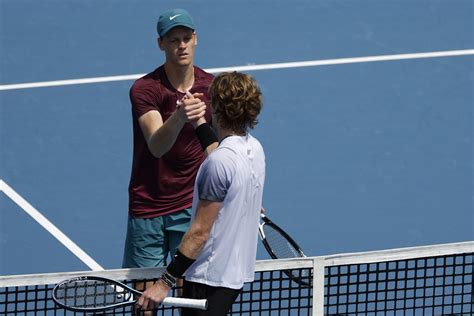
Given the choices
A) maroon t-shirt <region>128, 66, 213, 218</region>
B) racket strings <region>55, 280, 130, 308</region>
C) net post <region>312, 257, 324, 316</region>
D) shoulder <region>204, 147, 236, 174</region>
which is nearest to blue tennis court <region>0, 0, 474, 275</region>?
maroon t-shirt <region>128, 66, 213, 218</region>

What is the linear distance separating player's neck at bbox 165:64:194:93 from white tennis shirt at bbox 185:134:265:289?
3.25 feet

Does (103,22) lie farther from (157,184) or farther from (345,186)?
A: (157,184)

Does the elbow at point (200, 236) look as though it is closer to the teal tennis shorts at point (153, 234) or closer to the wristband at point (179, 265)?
the wristband at point (179, 265)

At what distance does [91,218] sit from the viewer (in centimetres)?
853

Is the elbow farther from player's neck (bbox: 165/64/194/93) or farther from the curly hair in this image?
player's neck (bbox: 165/64/194/93)

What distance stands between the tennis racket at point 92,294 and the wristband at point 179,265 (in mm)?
181

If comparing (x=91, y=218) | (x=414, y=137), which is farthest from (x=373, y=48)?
(x=91, y=218)

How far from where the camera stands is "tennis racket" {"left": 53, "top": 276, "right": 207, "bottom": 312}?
495 centimetres

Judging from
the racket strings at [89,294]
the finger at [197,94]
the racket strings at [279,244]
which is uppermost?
the finger at [197,94]

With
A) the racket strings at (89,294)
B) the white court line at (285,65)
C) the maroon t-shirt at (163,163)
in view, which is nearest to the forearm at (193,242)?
the racket strings at (89,294)

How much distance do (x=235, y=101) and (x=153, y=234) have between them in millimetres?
1332

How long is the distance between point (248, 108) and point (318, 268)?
926 millimetres

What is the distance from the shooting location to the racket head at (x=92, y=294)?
495 cm

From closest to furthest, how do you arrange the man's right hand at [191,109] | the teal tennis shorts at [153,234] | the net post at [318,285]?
the man's right hand at [191,109] < the net post at [318,285] < the teal tennis shorts at [153,234]
